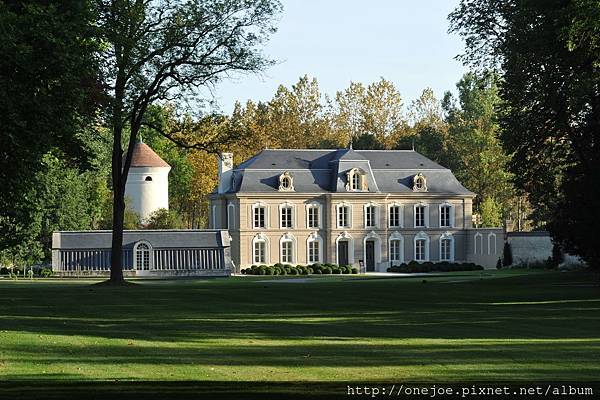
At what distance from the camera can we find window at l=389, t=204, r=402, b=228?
93.9 meters

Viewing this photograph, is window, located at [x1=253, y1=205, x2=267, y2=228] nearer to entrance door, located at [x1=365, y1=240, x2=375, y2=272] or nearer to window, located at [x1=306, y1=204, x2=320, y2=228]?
window, located at [x1=306, y1=204, x2=320, y2=228]

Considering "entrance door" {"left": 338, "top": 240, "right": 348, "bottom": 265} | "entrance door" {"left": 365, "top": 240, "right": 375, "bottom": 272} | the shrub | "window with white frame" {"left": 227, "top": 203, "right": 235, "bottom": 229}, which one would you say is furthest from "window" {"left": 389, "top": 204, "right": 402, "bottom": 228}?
the shrub

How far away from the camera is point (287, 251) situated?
91.0 m

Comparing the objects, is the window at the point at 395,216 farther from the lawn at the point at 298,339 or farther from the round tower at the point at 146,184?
the lawn at the point at 298,339

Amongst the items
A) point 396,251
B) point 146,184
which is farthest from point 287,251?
point 146,184

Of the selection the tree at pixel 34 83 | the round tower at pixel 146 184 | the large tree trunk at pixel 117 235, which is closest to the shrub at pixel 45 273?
the round tower at pixel 146 184

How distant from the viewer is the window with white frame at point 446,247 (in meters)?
94.5

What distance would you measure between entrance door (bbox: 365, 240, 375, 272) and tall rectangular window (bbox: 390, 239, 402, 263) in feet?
5.01

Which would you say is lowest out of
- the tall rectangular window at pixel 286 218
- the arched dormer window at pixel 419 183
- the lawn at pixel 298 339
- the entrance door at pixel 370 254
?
the lawn at pixel 298 339

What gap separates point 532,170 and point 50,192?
45.0 metres

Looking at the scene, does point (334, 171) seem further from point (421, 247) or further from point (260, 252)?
point (421, 247)

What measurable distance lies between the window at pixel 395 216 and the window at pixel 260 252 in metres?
10.5

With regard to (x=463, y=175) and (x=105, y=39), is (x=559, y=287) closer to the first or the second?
(x=105, y=39)

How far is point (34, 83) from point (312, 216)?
66.1 meters
